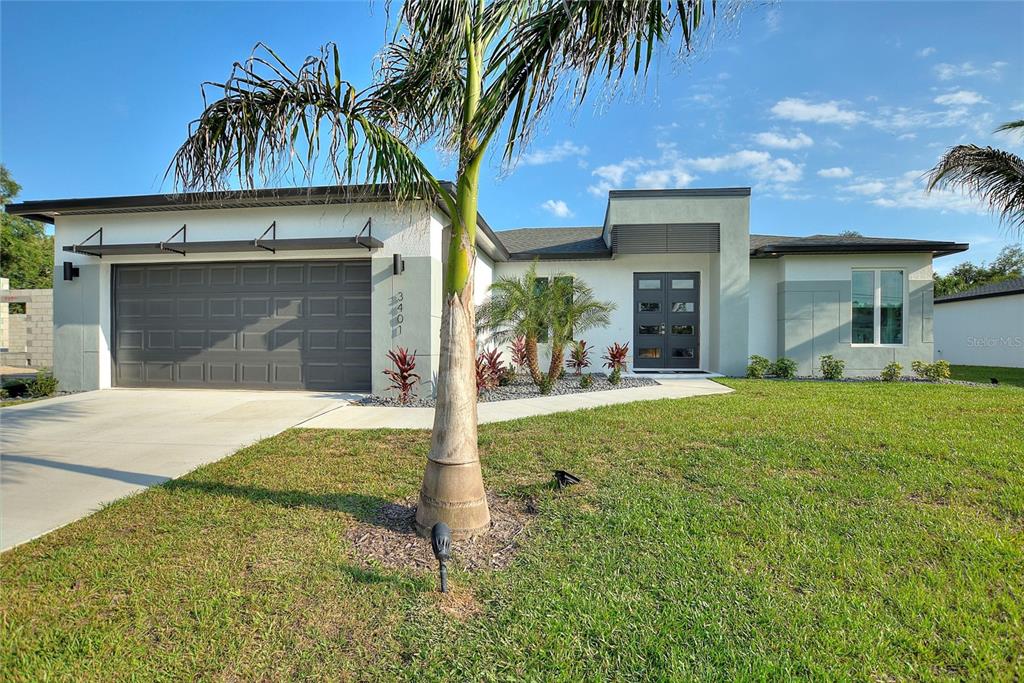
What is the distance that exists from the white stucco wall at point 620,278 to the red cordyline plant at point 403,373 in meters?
5.70

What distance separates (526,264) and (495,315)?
4.05 metres

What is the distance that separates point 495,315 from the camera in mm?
10516

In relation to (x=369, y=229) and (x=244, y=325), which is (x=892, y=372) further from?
(x=244, y=325)

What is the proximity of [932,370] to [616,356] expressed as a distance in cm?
847

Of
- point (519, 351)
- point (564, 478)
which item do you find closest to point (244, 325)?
point (519, 351)

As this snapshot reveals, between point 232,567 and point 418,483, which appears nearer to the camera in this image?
point 232,567

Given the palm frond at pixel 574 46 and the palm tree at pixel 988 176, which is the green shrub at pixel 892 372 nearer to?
the palm tree at pixel 988 176

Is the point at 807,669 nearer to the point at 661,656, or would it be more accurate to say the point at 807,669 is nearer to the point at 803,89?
the point at 661,656

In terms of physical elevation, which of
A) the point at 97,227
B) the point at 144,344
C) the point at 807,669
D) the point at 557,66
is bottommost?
the point at 807,669

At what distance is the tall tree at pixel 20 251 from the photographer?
27000mm

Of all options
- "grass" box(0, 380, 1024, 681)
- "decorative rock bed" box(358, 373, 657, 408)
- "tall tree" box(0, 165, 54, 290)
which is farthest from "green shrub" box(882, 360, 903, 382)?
"tall tree" box(0, 165, 54, 290)

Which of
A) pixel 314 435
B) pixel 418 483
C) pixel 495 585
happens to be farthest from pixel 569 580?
pixel 314 435

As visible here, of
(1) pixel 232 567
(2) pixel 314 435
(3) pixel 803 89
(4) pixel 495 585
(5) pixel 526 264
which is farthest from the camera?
(5) pixel 526 264

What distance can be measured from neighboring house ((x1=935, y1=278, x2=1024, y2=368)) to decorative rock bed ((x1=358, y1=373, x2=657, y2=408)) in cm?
1750
